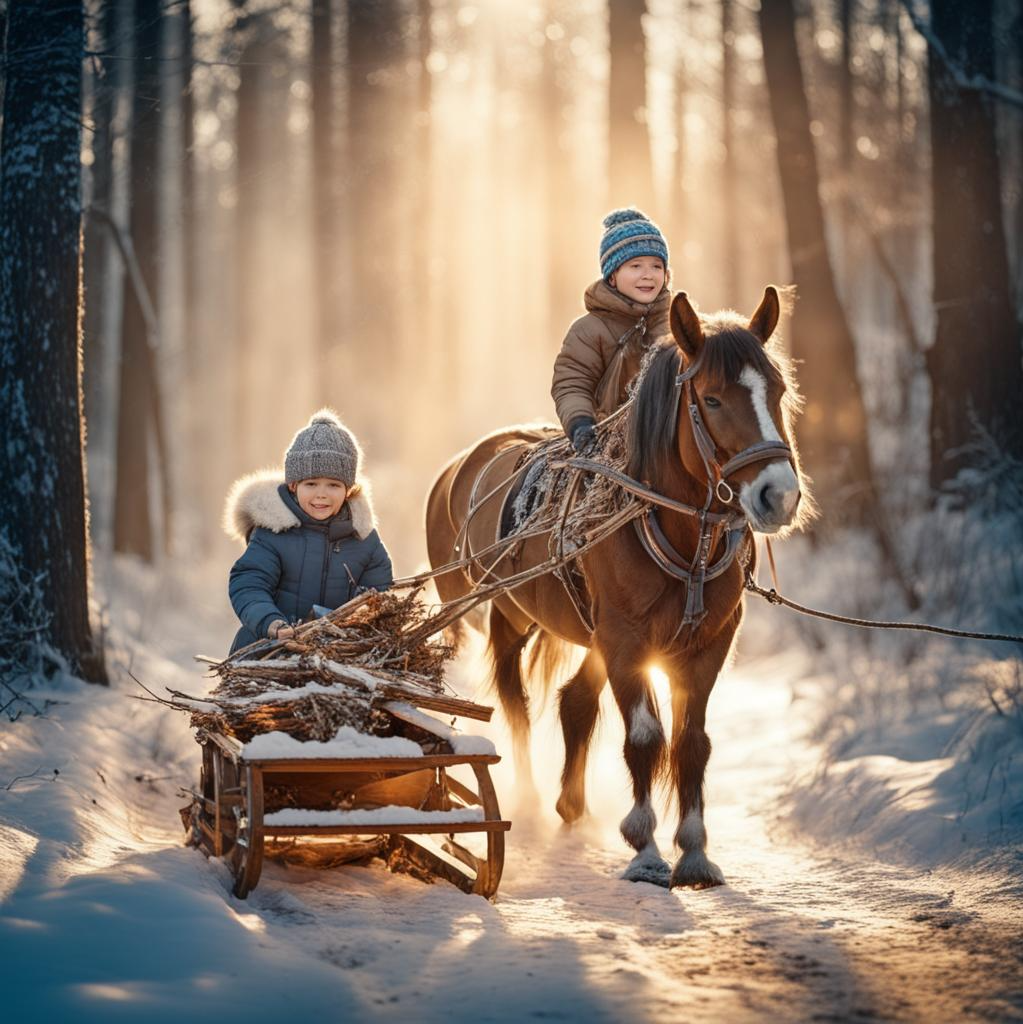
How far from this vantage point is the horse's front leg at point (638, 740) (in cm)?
463

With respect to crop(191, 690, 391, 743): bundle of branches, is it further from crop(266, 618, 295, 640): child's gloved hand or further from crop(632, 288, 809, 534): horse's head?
crop(632, 288, 809, 534): horse's head

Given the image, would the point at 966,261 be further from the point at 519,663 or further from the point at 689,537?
the point at 689,537

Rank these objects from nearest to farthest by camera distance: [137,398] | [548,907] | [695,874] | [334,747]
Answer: [334,747] < [548,907] < [695,874] < [137,398]

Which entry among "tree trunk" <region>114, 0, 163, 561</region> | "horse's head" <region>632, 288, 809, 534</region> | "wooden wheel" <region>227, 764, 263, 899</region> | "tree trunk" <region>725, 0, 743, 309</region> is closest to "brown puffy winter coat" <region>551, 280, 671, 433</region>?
"horse's head" <region>632, 288, 809, 534</region>

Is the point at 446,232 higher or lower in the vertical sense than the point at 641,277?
higher

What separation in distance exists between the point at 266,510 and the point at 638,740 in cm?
186

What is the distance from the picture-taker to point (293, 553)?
195 inches

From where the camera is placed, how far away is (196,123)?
72.8ft

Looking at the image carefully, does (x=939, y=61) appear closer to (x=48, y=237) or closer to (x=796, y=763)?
(x=796, y=763)

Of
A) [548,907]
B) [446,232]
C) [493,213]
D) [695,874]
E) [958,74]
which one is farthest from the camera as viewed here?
[493,213]

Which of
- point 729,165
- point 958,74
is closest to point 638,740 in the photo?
point 958,74

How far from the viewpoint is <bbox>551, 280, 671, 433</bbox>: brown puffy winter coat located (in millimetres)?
5325

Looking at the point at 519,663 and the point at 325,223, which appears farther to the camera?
the point at 325,223

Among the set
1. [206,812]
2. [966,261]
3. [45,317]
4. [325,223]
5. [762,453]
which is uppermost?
[325,223]
